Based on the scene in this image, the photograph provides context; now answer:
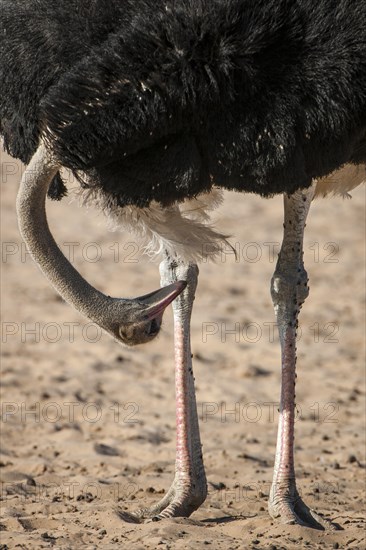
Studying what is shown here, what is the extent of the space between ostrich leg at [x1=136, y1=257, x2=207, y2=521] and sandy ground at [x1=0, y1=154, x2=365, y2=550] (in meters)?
0.11

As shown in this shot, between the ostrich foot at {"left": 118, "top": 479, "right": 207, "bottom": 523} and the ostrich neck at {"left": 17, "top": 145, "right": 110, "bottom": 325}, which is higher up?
the ostrich neck at {"left": 17, "top": 145, "right": 110, "bottom": 325}

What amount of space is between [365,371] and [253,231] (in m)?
3.41

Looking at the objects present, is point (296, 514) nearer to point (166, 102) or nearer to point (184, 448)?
point (184, 448)

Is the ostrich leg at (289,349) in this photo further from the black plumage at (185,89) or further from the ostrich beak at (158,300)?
the ostrich beak at (158,300)

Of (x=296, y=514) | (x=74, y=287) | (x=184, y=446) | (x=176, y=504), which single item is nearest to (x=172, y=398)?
(x=184, y=446)

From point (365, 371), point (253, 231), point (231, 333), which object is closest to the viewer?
point (365, 371)

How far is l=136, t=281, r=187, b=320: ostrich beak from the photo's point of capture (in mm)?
4906

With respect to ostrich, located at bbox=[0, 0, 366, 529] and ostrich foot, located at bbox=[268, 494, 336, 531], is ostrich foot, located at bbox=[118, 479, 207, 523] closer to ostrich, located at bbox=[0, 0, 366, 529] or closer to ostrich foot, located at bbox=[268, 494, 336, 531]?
ostrich foot, located at bbox=[268, 494, 336, 531]

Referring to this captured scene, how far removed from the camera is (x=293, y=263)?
6.29 metres

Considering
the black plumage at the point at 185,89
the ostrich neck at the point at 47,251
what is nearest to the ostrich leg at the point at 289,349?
the black plumage at the point at 185,89

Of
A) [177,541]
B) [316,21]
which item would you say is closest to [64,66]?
[316,21]

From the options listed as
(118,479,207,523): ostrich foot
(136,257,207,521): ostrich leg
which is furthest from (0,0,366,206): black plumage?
(118,479,207,523): ostrich foot

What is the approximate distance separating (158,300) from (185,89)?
2.86ft

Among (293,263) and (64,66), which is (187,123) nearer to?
(64,66)
